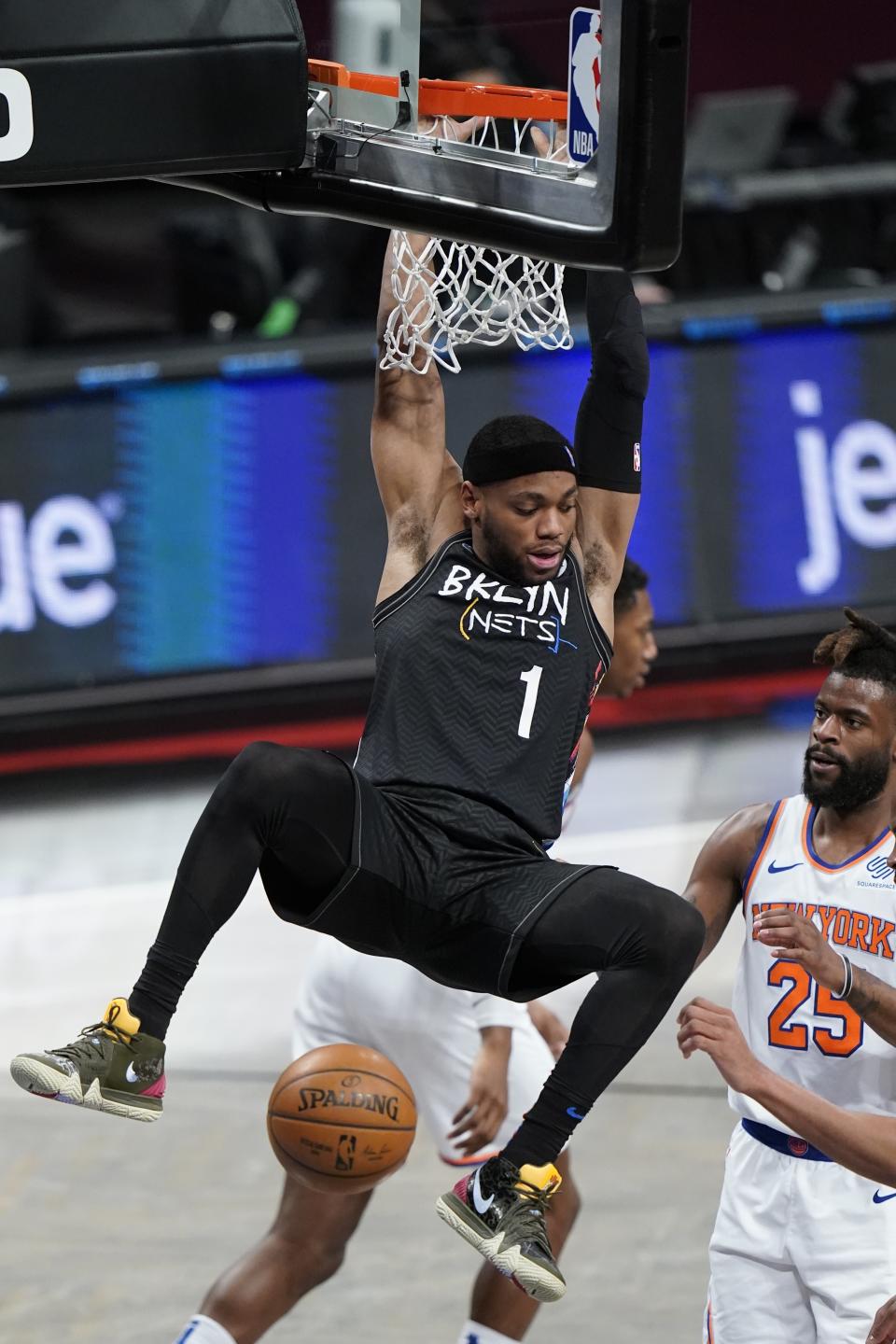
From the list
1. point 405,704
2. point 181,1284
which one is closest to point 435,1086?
point 181,1284

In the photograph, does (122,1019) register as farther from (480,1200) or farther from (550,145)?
(550,145)

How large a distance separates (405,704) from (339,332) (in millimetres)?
6233

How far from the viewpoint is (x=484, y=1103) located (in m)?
6.54

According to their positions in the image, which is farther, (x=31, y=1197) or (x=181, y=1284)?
(x=31, y=1197)

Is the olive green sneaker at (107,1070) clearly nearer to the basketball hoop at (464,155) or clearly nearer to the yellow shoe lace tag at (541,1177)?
the yellow shoe lace tag at (541,1177)

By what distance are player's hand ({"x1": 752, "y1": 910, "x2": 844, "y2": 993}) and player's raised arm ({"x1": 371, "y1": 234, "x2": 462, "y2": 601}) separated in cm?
119

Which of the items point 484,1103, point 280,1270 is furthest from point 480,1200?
point 280,1270

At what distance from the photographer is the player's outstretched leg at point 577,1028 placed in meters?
4.99

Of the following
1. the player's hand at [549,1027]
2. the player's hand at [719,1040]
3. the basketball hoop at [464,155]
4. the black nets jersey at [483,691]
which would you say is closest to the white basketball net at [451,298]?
the basketball hoop at [464,155]

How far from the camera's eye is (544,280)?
18.9 feet

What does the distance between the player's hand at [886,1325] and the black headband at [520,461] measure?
6.46 feet

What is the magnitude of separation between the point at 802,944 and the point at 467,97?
6.40 ft

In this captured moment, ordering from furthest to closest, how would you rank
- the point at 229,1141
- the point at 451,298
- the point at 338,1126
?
the point at 229,1141 < the point at 338,1126 < the point at 451,298

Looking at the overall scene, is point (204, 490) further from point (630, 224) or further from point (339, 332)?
point (630, 224)
